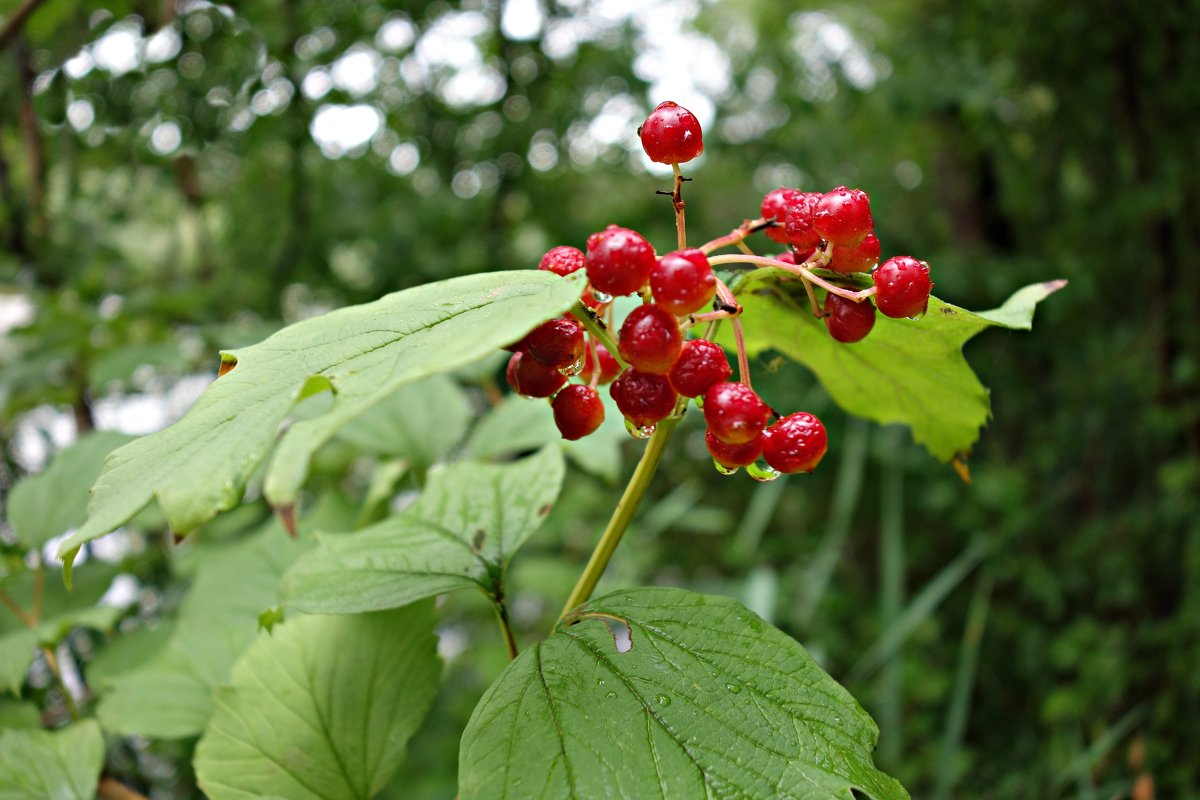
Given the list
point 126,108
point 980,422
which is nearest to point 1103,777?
point 980,422

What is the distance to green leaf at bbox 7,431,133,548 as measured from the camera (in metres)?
1.08

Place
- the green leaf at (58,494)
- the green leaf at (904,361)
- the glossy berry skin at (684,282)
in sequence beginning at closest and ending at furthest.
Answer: the glossy berry skin at (684,282) < the green leaf at (904,361) < the green leaf at (58,494)

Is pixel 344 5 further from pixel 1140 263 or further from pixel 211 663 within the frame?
pixel 1140 263

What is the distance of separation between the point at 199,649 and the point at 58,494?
0.32 meters

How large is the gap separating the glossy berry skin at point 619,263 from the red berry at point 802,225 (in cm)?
18

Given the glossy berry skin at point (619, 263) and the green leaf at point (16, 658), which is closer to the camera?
the glossy berry skin at point (619, 263)

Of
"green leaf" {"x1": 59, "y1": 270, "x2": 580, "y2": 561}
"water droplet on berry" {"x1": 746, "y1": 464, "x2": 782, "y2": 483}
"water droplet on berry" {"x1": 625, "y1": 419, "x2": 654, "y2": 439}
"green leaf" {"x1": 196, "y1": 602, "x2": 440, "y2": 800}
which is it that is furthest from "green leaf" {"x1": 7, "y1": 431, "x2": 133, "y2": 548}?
"water droplet on berry" {"x1": 746, "y1": 464, "x2": 782, "y2": 483}

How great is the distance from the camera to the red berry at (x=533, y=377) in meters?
0.69

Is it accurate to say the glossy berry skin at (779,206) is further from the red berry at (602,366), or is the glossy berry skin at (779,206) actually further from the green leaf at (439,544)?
the green leaf at (439,544)

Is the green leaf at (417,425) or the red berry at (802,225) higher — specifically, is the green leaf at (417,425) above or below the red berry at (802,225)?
below

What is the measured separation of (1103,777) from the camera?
2.58m

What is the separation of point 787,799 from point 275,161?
2614 millimetres

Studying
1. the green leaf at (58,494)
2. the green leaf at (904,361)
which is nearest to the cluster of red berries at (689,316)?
the green leaf at (904,361)

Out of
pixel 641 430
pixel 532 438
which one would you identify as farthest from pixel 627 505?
pixel 532 438
